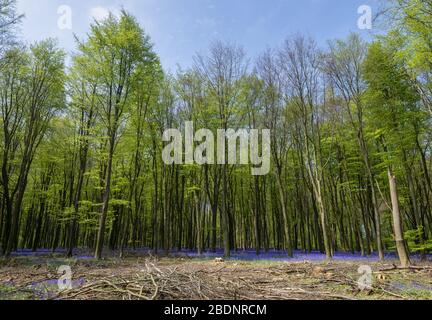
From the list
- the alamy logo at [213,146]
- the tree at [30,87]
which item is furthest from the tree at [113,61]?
the alamy logo at [213,146]

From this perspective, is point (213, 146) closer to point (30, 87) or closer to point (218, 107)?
point (218, 107)

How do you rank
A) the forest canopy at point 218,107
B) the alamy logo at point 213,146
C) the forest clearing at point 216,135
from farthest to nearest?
the alamy logo at point 213,146 < the forest canopy at point 218,107 < the forest clearing at point 216,135

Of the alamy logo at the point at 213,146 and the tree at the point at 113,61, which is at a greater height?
the tree at the point at 113,61

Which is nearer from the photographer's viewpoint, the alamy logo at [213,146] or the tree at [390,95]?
the tree at [390,95]

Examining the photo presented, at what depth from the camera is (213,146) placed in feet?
69.9

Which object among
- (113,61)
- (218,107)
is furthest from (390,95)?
(113,61)

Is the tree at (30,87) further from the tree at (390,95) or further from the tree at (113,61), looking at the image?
the tree at (390,95)

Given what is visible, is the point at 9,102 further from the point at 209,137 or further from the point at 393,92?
the point at 393,92

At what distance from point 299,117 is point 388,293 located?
597 inches

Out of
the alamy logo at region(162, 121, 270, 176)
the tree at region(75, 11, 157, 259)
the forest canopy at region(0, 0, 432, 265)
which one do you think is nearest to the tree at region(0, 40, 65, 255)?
the forest canopy at region(0, 0, 432, 265)

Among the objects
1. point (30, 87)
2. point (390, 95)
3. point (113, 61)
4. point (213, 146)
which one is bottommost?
point (213, 146)

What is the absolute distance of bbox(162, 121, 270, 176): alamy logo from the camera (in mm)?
20969

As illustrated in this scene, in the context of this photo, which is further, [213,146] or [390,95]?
[213,146]

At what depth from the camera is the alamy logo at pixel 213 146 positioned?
2097 centimetres
